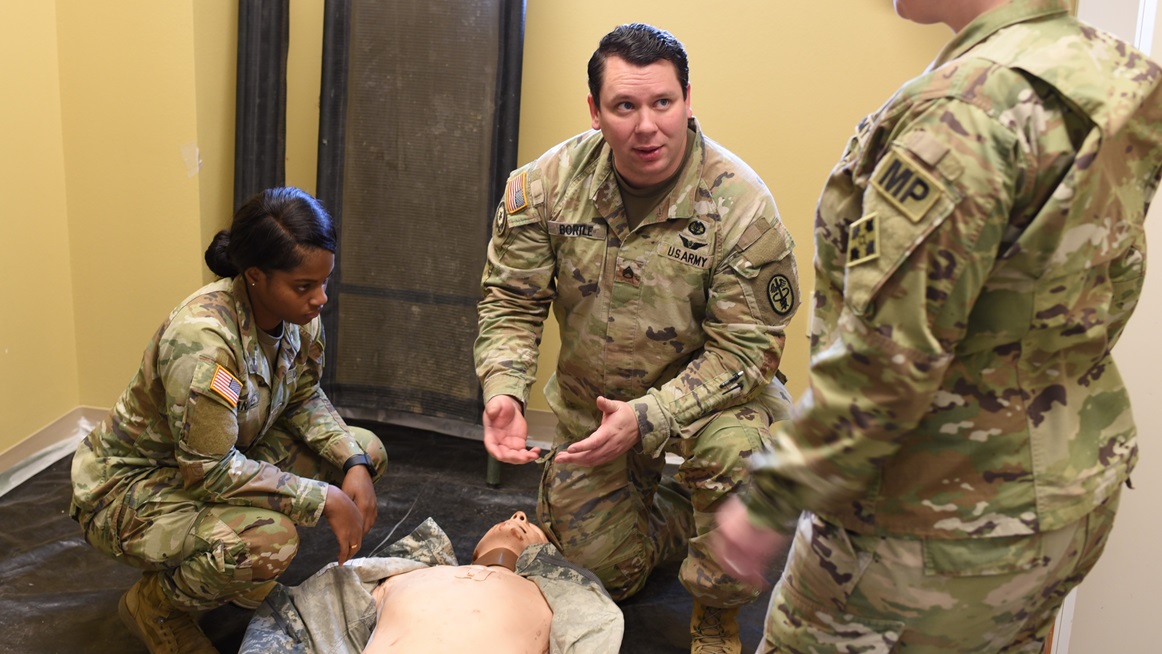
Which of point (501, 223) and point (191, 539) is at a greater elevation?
point (501, 223)

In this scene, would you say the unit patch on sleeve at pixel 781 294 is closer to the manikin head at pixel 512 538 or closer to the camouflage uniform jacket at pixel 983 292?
the manikin head at pixel 512 538

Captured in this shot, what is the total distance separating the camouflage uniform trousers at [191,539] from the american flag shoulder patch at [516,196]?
0.87 m

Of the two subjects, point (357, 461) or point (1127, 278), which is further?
point (357, 461)

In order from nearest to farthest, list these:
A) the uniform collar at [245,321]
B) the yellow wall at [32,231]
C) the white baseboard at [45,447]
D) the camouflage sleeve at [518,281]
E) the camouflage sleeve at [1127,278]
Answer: the camouflage sleeve at [1127,278] < the uniform collar at [245,321] < the camouflage sleeve at [518,281] < the yellow wall at [32,231] < the white baseboard at [45,447]

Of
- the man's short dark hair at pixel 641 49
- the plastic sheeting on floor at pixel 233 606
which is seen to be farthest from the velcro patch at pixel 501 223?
the plastic sheeting on floor at pixel 233 606

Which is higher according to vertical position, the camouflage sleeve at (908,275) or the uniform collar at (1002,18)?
the uniform collar at (1002,18)

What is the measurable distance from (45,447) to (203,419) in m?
1.56

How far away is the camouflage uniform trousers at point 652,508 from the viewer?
2299 mm

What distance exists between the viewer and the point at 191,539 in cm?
214

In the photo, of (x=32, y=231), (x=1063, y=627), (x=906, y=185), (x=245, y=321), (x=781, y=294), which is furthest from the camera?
(x=32, y=231)

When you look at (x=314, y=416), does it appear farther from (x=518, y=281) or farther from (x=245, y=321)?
(x=518, y=281)

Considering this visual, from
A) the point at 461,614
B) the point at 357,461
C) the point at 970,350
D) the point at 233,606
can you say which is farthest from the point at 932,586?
the point at 233,606

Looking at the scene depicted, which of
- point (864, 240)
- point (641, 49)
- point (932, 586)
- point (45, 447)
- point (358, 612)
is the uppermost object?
point (641, 49)

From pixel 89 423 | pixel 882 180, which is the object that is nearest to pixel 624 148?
pixel 882 180
